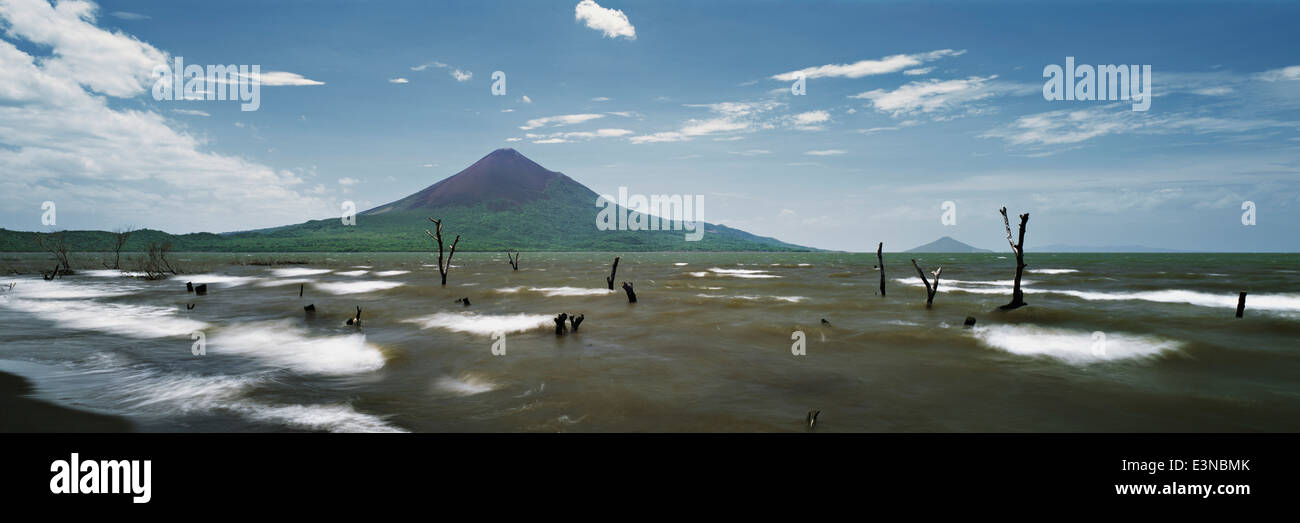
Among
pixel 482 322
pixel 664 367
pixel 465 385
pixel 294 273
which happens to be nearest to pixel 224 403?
pixel 465 385

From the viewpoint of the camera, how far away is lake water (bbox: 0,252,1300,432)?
10062 mm

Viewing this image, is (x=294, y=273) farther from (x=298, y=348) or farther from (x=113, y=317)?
(x=298, y=348)

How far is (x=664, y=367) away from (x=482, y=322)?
1166cm

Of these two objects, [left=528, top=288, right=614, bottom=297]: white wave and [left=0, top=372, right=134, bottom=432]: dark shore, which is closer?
[left=0, top=372, right=134, bottom=432]: dark shore

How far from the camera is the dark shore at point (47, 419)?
8828 millimetres

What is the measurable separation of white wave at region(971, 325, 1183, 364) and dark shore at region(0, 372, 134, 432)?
22.1 metres

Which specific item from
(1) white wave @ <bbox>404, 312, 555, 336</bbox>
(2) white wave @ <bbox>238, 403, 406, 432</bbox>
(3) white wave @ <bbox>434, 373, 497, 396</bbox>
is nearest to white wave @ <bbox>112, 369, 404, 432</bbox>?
(2) white wave @ <bbox>238, 403, 406, 432</bbox>

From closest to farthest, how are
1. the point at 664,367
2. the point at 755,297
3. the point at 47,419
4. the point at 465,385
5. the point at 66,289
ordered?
the point at 47,419 → the point at 465,385 → the point at 664,367 → the point at 755,297 → the point at 66,289

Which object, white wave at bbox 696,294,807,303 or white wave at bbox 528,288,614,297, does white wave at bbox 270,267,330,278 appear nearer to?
white wave at bbox 528,288,614,297

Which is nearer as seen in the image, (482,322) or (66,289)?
(482,322)

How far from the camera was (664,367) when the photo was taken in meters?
14.5

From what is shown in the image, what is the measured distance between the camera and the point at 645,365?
14.8m
